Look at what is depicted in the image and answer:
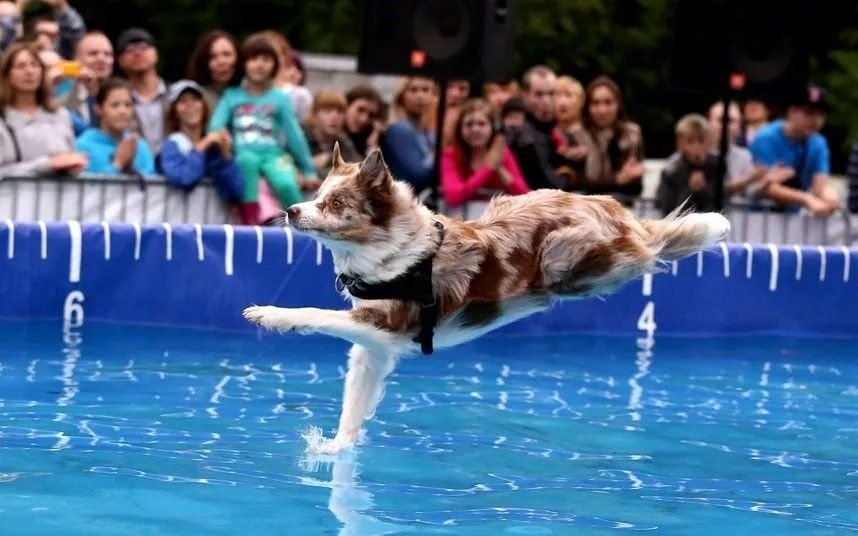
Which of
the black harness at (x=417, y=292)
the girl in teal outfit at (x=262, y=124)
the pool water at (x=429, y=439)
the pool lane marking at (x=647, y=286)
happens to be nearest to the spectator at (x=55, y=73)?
the girl in teal outfit at (x=262, y=124)

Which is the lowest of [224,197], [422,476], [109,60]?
[422,476]

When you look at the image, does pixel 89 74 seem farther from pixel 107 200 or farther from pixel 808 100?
pixel 808 100

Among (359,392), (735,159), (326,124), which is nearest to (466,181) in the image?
(326,124)

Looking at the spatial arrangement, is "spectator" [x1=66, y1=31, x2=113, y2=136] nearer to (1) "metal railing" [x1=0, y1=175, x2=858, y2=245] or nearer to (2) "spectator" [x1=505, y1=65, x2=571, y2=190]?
(1) "metal railing" [x1=0, y1=175, x2=858, y2=245]

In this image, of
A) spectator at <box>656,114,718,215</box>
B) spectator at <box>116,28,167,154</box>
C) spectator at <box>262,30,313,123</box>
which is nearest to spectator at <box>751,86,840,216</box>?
spectator at <box>656,114,718,215</box>

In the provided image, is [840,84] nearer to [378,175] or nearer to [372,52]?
[372,52]

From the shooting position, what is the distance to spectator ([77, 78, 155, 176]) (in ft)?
37.4

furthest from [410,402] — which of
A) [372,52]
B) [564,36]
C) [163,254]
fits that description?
[564,36]

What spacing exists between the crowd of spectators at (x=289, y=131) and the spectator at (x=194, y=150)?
11mm

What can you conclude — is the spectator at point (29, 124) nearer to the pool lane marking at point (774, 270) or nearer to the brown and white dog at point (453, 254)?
the brown and white dog at point (453, 254)

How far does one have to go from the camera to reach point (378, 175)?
6730 mm

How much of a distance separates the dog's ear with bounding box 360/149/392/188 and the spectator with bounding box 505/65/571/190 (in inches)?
230

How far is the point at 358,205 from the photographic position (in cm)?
673

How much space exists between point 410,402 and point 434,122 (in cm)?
475
